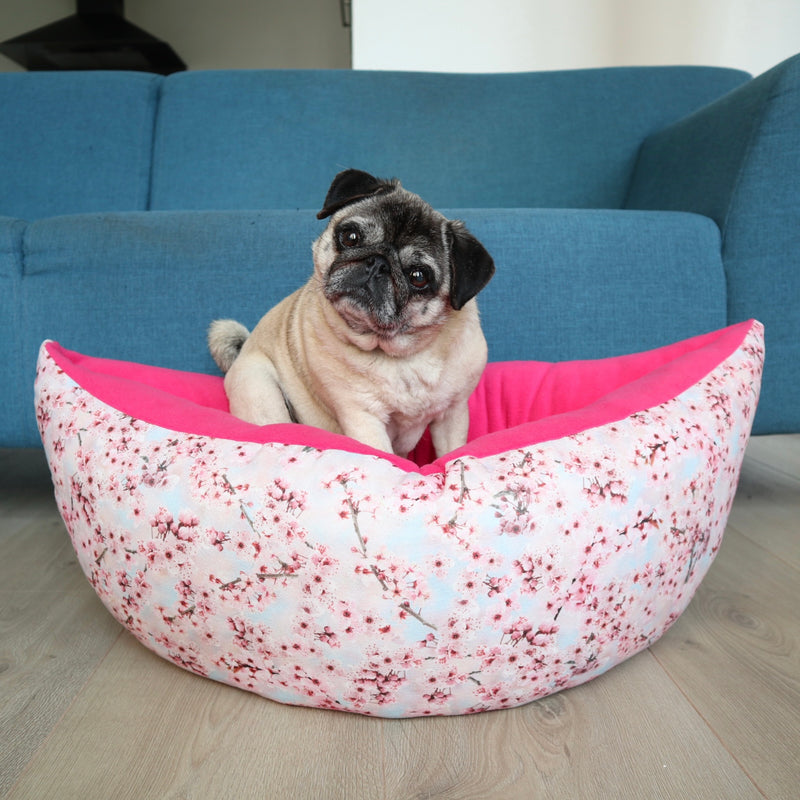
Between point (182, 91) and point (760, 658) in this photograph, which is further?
point (182, 91)

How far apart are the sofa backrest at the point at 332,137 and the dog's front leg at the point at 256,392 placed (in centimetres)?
105

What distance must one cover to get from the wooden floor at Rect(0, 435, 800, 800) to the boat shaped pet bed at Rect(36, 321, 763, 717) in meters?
0.04

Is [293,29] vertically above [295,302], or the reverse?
[293,29]

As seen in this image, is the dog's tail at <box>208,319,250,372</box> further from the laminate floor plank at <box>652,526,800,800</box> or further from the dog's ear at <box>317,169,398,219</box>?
the laminate floor plank at <box>652,526,800,800</box>

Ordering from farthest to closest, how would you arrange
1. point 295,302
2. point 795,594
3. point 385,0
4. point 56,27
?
point 56,27, point 385,0, point 295,302, point 795,594

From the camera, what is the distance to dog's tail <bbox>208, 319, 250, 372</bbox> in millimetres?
1602

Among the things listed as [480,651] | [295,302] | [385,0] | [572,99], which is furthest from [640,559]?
[385,0]

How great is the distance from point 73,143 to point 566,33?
2.01 metres

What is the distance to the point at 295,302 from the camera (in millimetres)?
1463

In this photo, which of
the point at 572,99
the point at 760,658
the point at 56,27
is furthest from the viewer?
the point at 56,27

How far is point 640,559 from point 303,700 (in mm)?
472

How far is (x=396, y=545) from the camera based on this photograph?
802mm

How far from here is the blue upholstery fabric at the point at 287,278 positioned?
1.64 meters

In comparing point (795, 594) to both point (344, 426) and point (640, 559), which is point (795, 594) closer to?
point (640, 559)
